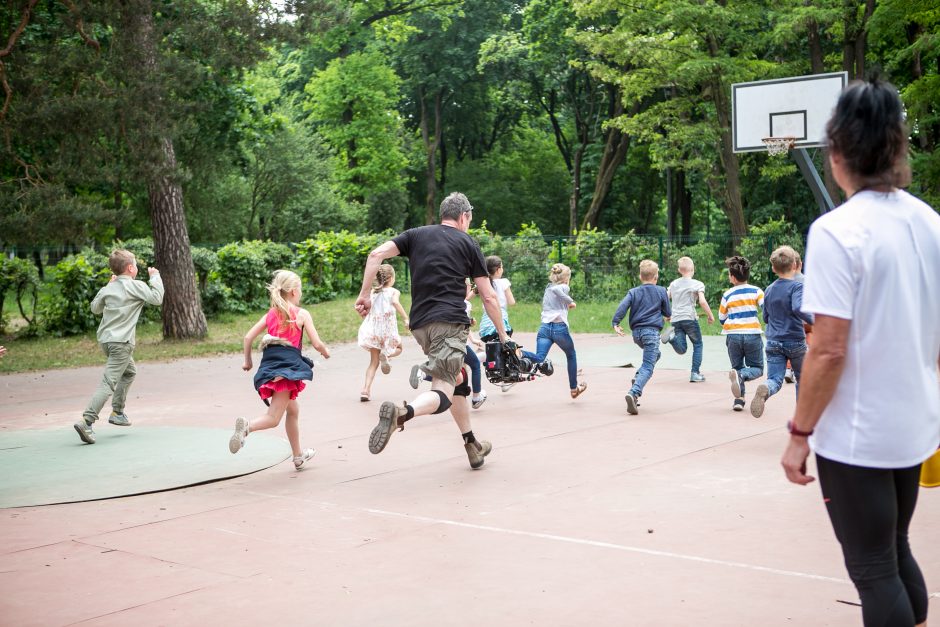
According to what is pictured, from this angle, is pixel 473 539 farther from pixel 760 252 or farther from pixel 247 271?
pixel 760 252

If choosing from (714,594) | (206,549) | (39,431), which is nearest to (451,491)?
(206,549)

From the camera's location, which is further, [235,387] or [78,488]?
[235,387]

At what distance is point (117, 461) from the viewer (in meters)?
8.29

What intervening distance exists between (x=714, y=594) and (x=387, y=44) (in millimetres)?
49390

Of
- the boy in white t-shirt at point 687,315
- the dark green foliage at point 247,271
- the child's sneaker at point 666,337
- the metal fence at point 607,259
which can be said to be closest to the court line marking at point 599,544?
the child's sneaker at point 666,337

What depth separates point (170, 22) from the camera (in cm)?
1766

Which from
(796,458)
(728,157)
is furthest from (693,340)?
A: (728,157)

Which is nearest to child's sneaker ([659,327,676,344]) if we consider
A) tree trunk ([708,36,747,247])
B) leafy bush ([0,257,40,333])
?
leafy bush ([0,257,40,333])

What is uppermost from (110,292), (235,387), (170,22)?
(170,22)

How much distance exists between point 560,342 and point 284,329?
4.31 m

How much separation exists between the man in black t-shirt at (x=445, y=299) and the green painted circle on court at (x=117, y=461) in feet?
5.37

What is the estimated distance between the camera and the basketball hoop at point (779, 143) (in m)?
19.7

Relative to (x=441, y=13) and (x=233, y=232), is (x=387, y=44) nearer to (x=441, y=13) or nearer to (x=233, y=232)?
(x=441, y=13)

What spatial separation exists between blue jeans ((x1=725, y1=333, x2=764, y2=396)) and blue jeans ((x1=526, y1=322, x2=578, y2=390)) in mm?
1759
